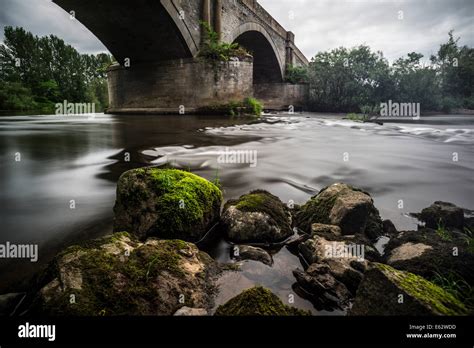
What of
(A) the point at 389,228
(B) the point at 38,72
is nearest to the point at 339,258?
(A) the point at 389,228

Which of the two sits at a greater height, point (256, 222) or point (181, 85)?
point (181, 85)

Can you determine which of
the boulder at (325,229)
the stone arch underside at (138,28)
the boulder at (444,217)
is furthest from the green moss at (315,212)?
the stone arch underside at (138,28)

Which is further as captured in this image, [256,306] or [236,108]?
[236,108]

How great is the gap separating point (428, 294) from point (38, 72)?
4853 centimetres

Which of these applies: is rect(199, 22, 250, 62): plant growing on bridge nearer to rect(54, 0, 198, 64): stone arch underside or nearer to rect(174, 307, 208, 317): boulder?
rect(54, 0, 198, 64): stone arch underside

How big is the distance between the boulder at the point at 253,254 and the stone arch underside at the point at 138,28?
13.0 metres

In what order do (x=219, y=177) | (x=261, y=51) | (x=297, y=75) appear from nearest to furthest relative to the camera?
(x=219, y=177) < (x=261, y=51) < (x=297, y=75)

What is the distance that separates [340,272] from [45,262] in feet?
6.67

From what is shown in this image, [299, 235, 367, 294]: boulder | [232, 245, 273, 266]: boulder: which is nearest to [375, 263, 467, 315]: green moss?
[299, 235, 367, 294]: boulder

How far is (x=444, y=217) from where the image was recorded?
251cm

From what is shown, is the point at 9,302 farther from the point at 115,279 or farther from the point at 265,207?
the point at 265,207

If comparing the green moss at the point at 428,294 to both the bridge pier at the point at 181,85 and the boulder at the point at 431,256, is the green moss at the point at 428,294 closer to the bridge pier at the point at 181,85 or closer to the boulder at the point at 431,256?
the boulder at the point at 431,256

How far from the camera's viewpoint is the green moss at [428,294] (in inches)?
48.8

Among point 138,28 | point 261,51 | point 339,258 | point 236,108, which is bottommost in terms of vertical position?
point 339,258
